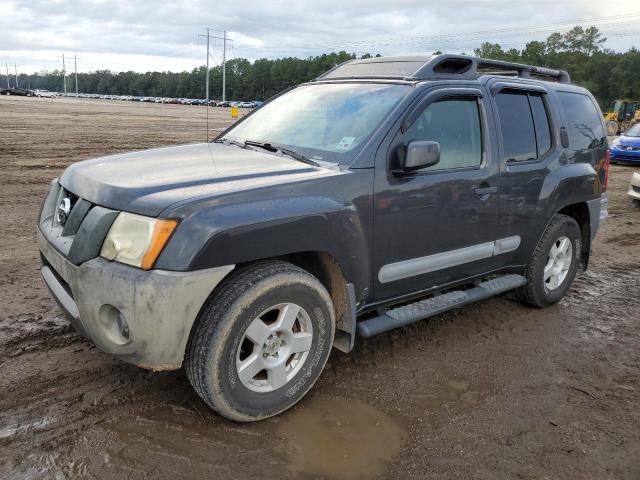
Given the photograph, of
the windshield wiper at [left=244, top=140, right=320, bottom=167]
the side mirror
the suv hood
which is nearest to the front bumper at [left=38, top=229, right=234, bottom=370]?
the suv hood

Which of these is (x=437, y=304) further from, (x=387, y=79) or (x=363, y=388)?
(x=387, y=79)

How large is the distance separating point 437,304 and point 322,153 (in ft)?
4.36

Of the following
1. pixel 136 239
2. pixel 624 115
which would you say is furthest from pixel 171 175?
pixel 624 115

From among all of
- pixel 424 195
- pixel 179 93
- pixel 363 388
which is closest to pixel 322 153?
pixel 424 195

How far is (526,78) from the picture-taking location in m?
4.66

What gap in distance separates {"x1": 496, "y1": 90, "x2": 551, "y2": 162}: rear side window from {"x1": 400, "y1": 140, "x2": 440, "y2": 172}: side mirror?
107 cm

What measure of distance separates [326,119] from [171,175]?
3.95 feet

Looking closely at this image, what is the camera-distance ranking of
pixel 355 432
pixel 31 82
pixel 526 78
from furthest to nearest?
A: pixel 31 82 < pixel 526 78 < pixel 355 432

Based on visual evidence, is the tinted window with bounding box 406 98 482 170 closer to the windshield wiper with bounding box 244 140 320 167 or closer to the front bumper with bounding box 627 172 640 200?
the windshield wiper with bounding box 244 140 320 167

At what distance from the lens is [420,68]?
3.79 meters

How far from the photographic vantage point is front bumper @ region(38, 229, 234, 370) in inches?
97.3

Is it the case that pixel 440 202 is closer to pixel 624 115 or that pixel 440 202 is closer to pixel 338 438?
pixel 338 438

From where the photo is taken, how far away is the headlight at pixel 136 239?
2494 millimetres

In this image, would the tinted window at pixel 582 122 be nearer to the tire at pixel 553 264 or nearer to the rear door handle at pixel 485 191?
the tire at pixel 553 264
